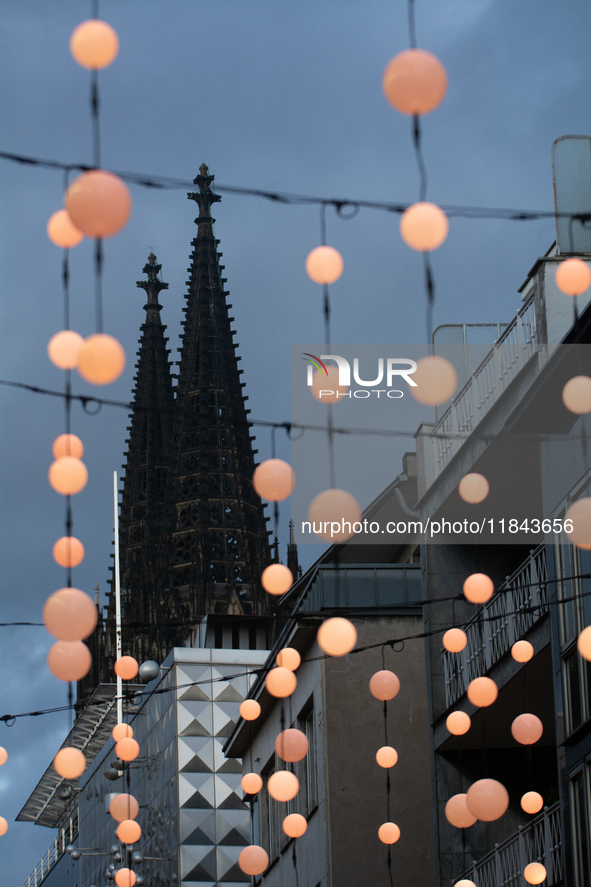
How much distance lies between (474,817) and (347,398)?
9.58 meters

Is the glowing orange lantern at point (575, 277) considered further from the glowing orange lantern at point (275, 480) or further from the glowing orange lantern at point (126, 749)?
the glowing orange lantern at point (126, 749)

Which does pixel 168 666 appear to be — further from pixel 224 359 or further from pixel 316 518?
pixel 224 359

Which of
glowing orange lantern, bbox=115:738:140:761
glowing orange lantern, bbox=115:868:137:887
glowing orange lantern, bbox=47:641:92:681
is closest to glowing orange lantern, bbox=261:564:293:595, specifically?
glowing orange lantern, bbox=47:641:92:681

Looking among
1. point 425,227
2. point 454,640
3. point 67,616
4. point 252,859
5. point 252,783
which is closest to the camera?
point 425,227

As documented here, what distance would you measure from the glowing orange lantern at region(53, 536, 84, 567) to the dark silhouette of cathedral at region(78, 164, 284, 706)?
187 ft

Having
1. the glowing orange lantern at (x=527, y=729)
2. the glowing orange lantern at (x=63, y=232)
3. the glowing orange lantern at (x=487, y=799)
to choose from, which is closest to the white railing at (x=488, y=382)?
the glowing orange lantern at (x=527, y=729)

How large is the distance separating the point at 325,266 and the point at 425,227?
48.4 inches

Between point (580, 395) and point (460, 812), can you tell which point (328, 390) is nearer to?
point (580, 395)

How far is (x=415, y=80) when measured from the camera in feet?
23.1

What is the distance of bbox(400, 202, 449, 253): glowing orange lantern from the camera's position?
25.0ft

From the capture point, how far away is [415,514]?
22641 millimetres

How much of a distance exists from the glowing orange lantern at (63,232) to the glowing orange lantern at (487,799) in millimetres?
5843

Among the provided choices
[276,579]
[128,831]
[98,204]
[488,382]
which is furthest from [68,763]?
[488,382]

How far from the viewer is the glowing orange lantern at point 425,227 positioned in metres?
7.61
